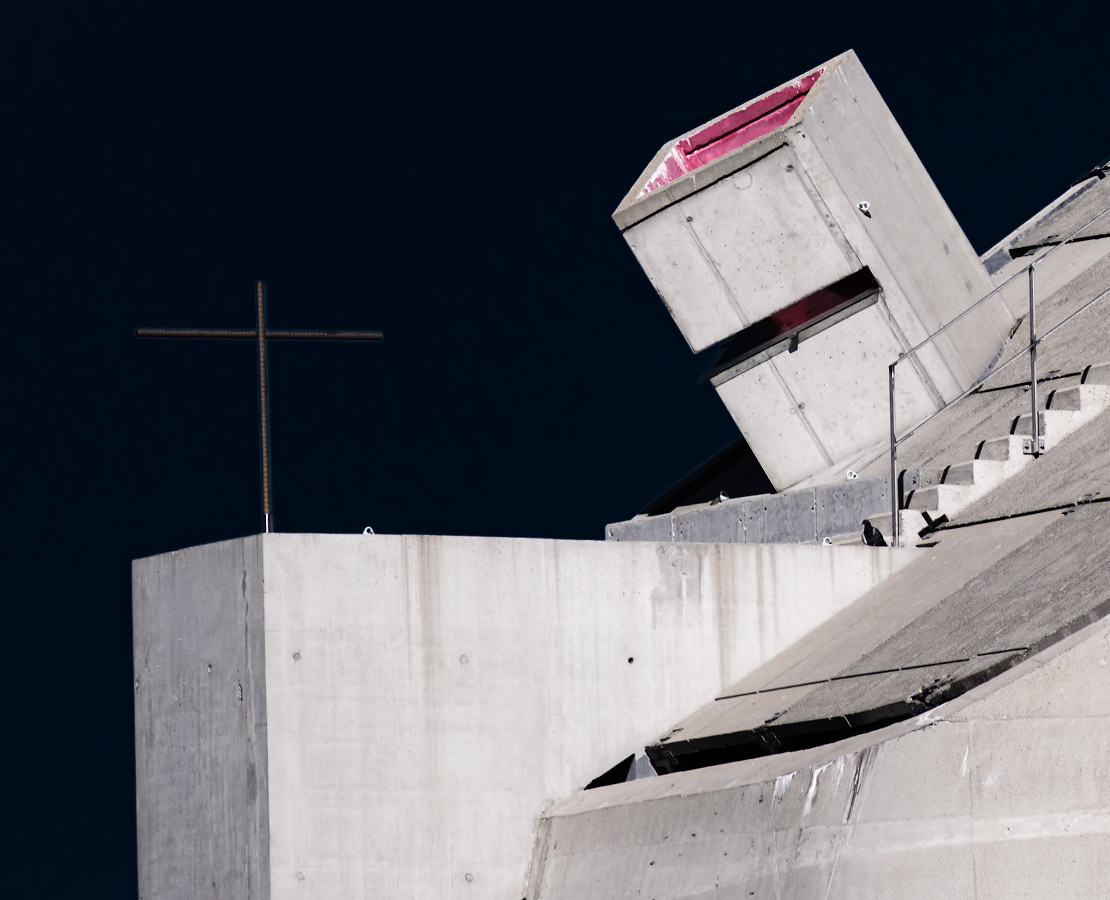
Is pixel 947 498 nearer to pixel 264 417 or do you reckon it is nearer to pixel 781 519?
pixel 781 519

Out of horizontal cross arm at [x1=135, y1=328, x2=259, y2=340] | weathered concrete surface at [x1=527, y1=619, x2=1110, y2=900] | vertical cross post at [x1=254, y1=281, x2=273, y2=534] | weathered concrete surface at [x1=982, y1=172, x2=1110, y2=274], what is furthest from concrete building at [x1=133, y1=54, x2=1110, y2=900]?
weathered concrete surface at [x1=982, y1=172, x2=1110, y2=274]

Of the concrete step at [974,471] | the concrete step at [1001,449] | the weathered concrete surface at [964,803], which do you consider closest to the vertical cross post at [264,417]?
the weathered concrete surface at [964,803]

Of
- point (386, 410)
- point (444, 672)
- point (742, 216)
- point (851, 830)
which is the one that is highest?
point (386, 410)

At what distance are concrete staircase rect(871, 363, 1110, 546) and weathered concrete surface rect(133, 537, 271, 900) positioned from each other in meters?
4.56

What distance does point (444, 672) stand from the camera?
438 inches

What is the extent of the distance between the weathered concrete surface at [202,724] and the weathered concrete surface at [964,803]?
2719 mm

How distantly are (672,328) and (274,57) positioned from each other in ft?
22.2

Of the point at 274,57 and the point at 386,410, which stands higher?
the point at 274,57

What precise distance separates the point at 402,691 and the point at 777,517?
4.79 m

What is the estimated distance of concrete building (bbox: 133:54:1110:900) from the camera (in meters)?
9.28

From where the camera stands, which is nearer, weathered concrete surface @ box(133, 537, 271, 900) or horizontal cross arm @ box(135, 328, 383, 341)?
weathered concrete surface @ box(133, 537, 271, 900)

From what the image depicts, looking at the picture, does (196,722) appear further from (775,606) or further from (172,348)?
(172,348)

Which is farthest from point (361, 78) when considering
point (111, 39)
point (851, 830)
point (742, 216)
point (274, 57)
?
point (851, 830)

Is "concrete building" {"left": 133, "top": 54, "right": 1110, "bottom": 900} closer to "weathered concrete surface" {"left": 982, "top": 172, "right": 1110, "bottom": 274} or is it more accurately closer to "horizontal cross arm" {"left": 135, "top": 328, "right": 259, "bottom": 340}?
"horizontal cross arm" {"left": 135, "top": 328, "right": 259, "bottom": 340}
